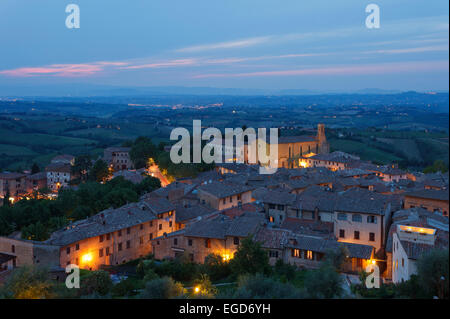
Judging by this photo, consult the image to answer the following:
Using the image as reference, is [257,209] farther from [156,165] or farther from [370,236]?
[156,165]

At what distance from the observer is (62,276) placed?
55.0 feet

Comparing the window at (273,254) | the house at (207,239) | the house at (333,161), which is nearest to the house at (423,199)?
the window at (273,254)

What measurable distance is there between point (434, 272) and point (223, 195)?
18.4 m

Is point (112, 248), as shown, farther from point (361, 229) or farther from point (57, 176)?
point (57, 176)

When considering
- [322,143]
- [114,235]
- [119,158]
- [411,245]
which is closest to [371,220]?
[411,245]

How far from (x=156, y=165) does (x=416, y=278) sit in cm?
4145

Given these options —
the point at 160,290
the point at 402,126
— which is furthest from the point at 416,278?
the point at 402,126

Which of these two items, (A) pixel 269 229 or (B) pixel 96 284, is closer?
(B) pixel 96 284

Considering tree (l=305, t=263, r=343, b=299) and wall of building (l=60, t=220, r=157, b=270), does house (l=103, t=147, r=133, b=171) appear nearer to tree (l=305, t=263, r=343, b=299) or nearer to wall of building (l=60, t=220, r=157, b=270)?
wall of building (l=60, t=220, r=157, b=270)

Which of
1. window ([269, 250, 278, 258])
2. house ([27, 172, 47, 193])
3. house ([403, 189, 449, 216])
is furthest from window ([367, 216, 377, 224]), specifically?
house ([27, 172, 47, 193])

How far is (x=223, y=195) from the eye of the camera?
1073 inches

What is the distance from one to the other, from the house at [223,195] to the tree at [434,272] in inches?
699

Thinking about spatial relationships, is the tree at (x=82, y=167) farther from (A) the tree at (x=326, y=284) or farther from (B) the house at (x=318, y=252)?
(A) the tree at (x=326, y=284)
